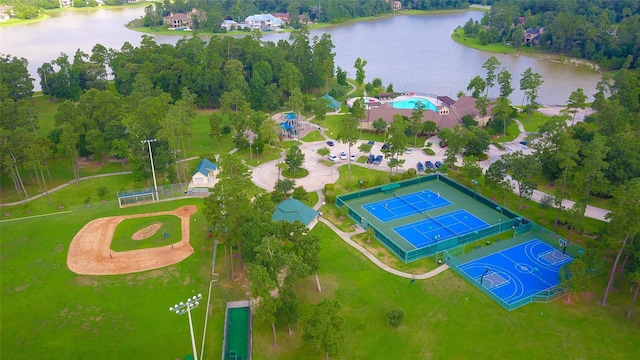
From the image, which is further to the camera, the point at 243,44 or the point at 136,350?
the point at 243,44

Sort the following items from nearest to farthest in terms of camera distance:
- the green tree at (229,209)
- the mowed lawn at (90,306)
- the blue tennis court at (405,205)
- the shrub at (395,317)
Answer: the mowed lawn at (90,306)
the shrub at (395,317)
the green tree at (229,209)
the blue tennis court at (405,205)

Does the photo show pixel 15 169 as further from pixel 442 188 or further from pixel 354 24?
pixel 354 24

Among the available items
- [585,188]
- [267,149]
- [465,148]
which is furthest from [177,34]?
[585,188]

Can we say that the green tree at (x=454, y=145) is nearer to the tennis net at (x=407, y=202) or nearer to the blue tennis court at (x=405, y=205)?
the blue tennis court at (x=405, y=205)

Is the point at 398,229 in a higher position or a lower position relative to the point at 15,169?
lower

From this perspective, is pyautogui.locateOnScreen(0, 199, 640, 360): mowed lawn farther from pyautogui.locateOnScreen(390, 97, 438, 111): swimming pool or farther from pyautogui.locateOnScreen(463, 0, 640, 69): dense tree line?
pyautogui.locateOnScreen(463, 0, 640, 69): dense tree line

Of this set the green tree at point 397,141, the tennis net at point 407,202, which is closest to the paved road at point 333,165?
the green tree at point 397,141

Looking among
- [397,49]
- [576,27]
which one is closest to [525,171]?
[576,27]
